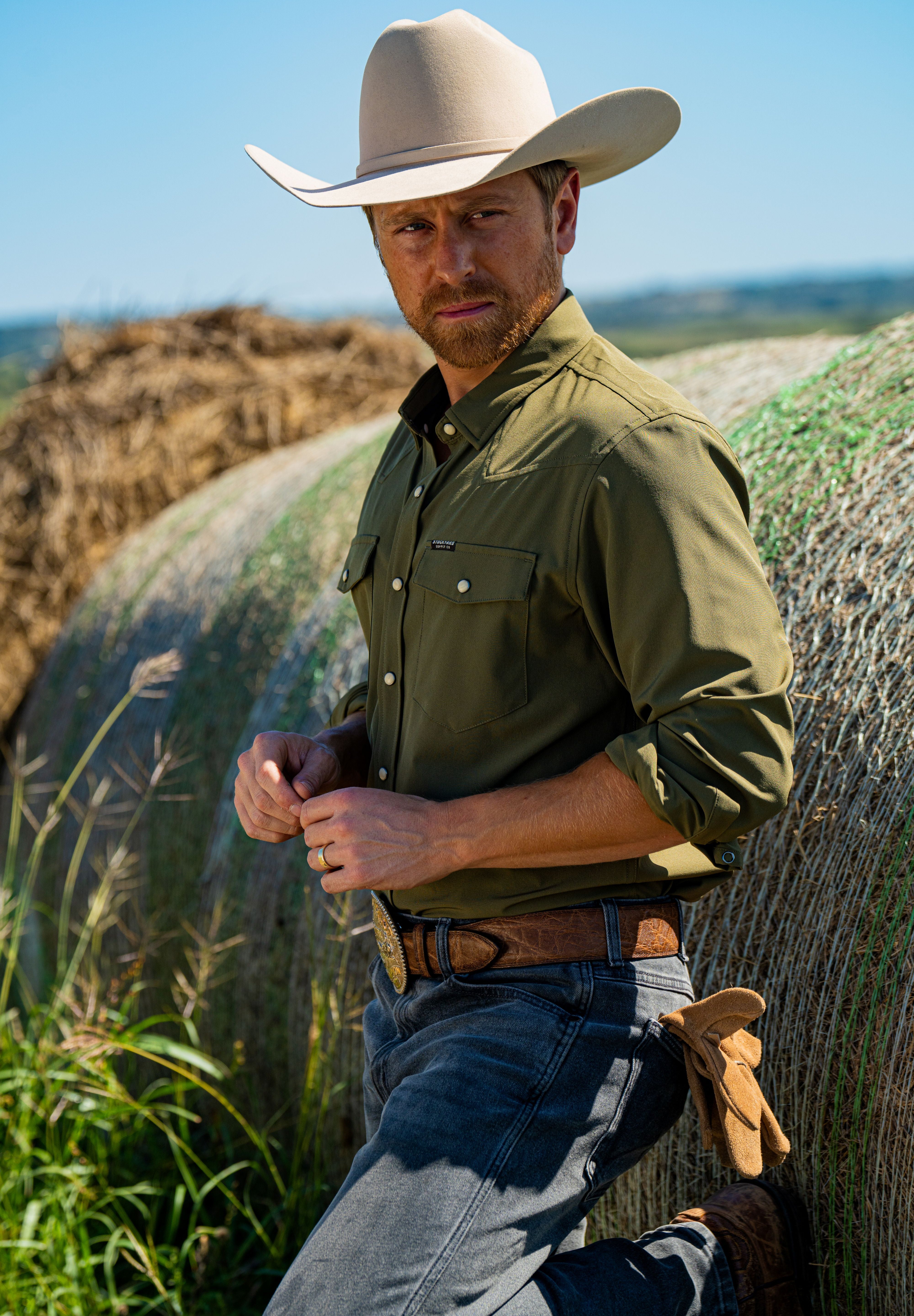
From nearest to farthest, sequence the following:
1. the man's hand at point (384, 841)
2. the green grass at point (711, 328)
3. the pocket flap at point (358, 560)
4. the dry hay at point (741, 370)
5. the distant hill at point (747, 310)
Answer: the man's hand at point (384, 841), the pocket flap at point (358, 560), the dry hay at point (741, 370), the green grass at point (711, 328), the distant hill at point (747, 310)

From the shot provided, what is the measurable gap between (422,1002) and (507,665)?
61 cm

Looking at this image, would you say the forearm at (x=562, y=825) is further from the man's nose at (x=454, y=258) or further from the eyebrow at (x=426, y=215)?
the eyebrow at (x=426, y=215)

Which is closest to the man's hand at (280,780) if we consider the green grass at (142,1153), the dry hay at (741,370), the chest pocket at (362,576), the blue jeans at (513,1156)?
the chest pocket at (362,576)

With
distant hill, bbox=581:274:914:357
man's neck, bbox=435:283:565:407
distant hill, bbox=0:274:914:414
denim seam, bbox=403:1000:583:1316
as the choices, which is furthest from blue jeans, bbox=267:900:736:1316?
distant hill, bbox=581:274:914:357

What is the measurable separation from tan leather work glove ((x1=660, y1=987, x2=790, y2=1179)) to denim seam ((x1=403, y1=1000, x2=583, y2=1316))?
0.19 m

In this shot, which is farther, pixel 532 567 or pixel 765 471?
pixel 765 471

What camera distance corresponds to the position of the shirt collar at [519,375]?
1988 mm

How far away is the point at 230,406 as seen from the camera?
6.27m

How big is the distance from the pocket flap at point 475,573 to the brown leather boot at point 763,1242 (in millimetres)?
1209

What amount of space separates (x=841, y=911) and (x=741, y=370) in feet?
6.55

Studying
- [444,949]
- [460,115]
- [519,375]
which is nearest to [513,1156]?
[444,949]

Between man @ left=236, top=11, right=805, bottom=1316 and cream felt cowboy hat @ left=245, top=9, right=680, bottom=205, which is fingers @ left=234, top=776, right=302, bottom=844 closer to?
man @ left=236, top=11, right=805, bottom=1316

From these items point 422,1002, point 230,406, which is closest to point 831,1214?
point 422,1002

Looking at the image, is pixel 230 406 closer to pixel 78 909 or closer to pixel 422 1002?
pixel 78 909
